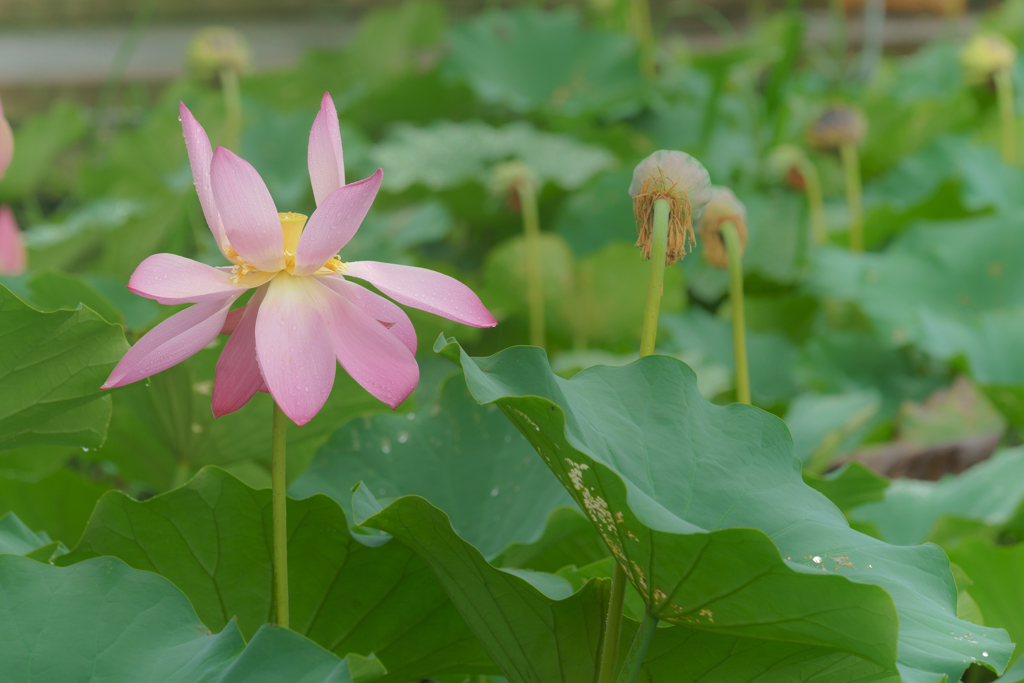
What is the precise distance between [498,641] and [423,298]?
0.51ft

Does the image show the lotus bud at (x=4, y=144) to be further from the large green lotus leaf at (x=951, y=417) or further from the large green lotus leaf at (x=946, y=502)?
the large green lotus leaf at (x=951, y=417)

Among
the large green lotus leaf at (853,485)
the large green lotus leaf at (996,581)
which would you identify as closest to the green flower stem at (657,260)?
the large green lotus leaf at (853,485)

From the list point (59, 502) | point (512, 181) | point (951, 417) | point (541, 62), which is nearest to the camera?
point (59, 502)

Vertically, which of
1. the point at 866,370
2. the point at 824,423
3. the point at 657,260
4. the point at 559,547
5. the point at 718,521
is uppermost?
the point at 657,260

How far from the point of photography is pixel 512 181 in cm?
120

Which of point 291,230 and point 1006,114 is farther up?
point 291,230

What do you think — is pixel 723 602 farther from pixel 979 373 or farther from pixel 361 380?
pixel 979 373

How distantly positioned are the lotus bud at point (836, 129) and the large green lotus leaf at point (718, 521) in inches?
44.8

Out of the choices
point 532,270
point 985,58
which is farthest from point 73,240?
point 985,58

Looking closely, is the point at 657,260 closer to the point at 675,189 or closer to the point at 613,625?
the point at 675,189

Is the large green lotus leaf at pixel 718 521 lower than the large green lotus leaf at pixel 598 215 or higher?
higher

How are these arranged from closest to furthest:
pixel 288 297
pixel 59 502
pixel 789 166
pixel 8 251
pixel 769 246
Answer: pixel 288 297 < pixel 59 502 < pixel 8 251 < pixel 789 166 < pixel 769 246

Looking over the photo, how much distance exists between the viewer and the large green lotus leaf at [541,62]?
5.87 feet

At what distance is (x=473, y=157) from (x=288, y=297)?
3.79 ft
